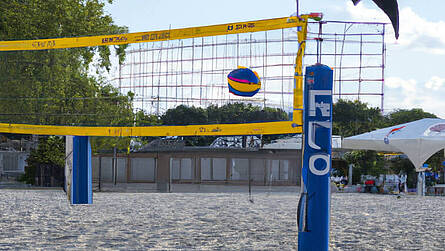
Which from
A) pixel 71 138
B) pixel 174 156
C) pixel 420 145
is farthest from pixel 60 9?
pixel 420 145

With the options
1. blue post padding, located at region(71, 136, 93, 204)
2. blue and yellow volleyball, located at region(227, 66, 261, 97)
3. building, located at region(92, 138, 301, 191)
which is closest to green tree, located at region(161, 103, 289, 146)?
blue and yellow volleyball, located at region(227, 66, 261, 97)

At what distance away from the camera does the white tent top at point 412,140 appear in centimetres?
1491

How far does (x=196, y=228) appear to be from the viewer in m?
7.68

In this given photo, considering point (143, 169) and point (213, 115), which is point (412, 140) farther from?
point (143, 169)

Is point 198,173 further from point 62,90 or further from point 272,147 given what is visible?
point 62,90

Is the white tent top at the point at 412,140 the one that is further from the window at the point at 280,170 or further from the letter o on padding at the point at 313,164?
the letter o on padding at the point at 313,164

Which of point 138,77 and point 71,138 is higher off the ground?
point 138,77

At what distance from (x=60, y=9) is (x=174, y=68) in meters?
9.12

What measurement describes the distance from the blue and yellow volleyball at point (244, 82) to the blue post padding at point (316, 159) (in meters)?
2.85

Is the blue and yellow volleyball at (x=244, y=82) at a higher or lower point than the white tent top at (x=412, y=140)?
higher

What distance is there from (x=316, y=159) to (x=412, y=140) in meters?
10.7

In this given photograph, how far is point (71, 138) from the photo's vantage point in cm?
1123

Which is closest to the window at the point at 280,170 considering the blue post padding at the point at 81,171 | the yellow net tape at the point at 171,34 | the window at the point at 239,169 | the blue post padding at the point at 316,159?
the window at the point at 239,169

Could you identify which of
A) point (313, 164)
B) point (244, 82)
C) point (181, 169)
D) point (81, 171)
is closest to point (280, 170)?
point (181, 169)
